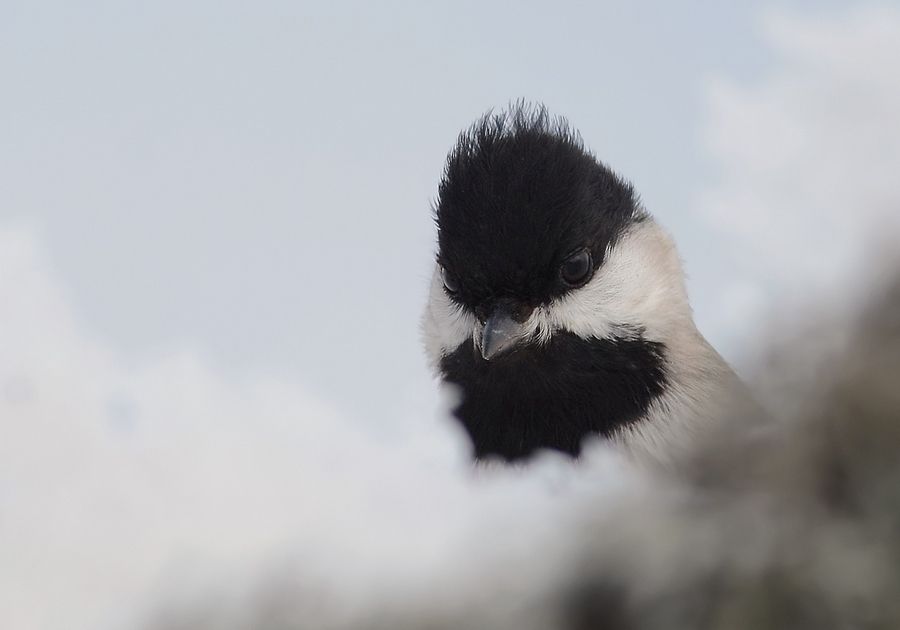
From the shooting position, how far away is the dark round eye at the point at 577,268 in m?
2.42

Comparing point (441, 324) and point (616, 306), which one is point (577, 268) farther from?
point (441, 324)

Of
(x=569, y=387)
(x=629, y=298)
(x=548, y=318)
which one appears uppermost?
(x=629, y=298)

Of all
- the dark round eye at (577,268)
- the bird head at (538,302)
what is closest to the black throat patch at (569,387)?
the bird head at (538,302)

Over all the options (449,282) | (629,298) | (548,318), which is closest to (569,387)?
(548,318)

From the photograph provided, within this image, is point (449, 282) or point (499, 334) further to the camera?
point (449, 282)

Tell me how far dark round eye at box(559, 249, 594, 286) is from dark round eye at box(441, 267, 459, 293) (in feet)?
0.91

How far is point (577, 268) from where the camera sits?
96.2 inches

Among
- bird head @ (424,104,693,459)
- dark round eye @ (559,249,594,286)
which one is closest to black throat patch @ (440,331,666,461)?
bird head @ (424,104,693,459)

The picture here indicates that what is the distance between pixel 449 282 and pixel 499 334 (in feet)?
0.87

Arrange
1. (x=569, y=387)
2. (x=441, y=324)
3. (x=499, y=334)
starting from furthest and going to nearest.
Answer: (x=441, y=324) < (x=569, y=387) < (x=499, y=334)

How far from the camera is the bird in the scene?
2350mm

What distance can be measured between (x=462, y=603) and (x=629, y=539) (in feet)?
0.36

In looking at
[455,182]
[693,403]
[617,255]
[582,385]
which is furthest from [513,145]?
[693,403]

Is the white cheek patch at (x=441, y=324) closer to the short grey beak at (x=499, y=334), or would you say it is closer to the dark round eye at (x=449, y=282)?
the dark round eye at (x=449, y=282)
